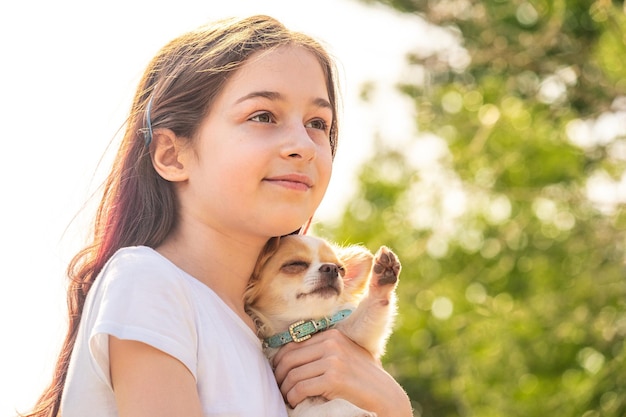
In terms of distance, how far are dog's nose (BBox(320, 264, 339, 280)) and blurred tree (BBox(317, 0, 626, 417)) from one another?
19.7 ft

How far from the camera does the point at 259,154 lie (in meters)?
2.33

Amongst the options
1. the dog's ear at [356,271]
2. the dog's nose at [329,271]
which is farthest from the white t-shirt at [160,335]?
the dog's ear at [356,271]

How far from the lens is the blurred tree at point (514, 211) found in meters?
9.41

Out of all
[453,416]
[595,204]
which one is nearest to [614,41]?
[595,204]

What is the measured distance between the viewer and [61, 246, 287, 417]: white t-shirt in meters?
2.02

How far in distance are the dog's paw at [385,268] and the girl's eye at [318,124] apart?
1.20ft

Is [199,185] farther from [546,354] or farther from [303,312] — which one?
[546,354]

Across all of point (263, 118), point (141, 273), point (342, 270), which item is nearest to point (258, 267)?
point (342, 270)

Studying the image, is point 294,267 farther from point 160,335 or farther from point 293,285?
point 160,335

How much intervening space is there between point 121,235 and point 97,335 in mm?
513

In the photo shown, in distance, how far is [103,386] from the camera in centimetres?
206

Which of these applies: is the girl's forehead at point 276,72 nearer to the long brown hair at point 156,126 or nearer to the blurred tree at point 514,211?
the long brown hair at point 156,126

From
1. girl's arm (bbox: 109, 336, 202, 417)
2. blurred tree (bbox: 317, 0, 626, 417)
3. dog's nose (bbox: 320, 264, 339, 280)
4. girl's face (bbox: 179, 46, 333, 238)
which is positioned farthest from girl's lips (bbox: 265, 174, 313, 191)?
blurred tree (bbox: 317, 0, 626, 417)

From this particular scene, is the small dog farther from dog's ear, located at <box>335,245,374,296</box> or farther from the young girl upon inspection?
the young girl
